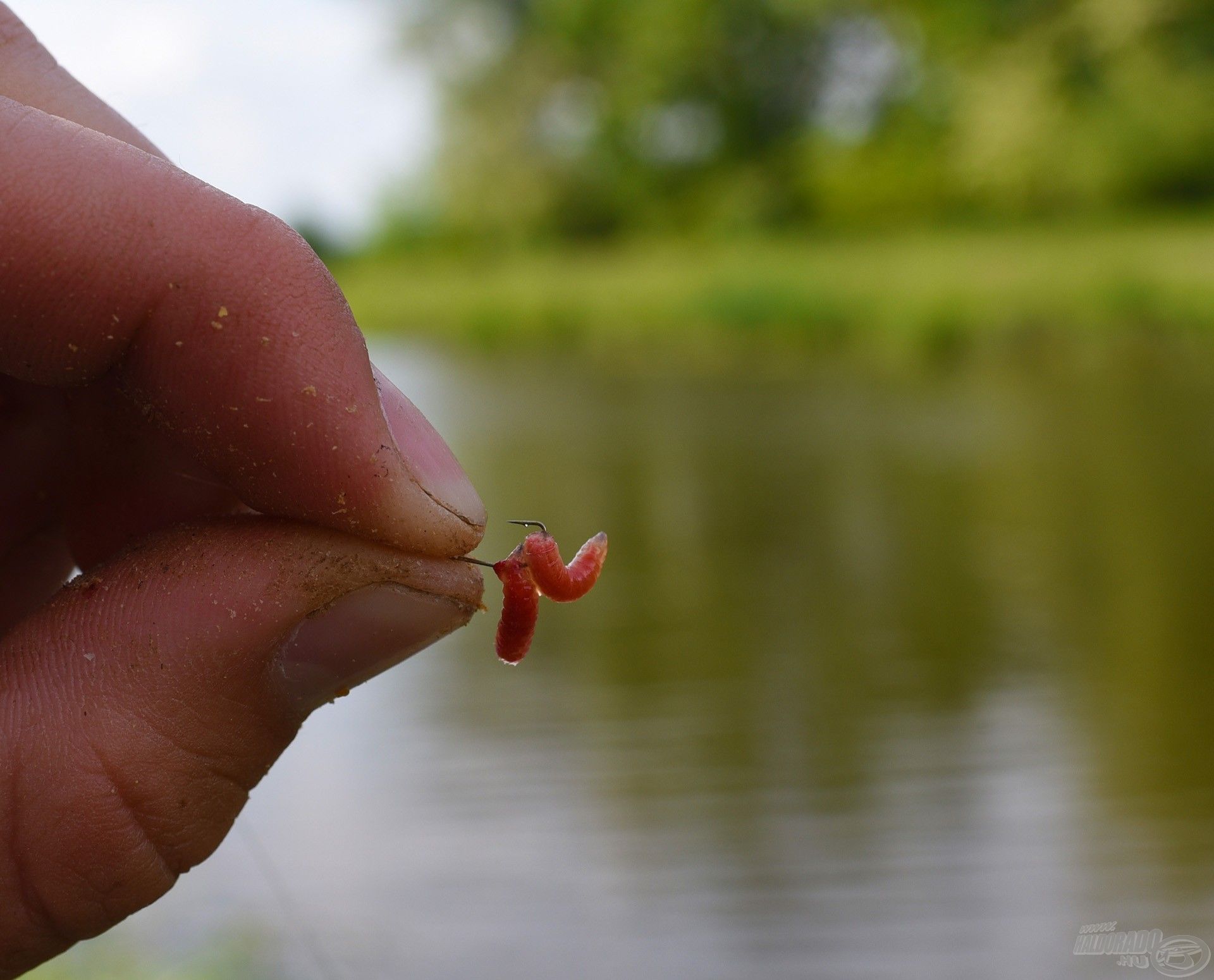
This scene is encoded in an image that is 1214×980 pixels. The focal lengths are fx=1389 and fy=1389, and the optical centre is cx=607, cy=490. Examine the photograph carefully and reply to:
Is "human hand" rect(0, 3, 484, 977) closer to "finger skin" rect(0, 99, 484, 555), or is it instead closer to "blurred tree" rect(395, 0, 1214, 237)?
"finger skin" rect(0, 99, 484, 555)

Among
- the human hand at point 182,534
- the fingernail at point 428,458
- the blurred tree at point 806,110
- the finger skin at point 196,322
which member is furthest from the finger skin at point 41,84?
the blurred tree at point 806,110

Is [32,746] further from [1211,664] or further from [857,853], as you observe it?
[1211,664]


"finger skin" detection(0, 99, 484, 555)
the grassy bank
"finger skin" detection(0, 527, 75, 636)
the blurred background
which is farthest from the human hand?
the grassy bank

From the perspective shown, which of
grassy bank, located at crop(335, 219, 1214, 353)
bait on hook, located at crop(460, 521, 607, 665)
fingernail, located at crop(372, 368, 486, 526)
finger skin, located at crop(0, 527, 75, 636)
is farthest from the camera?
grassy bank, located at crop(335, 219, 1214, 353)

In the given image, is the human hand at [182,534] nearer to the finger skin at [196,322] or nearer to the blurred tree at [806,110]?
the finger skin at [196,322]

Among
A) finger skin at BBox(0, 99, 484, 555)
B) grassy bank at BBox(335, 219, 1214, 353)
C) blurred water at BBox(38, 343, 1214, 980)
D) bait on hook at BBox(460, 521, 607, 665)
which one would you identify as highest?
finger skin at BBox(0, 99, 484, 555)
